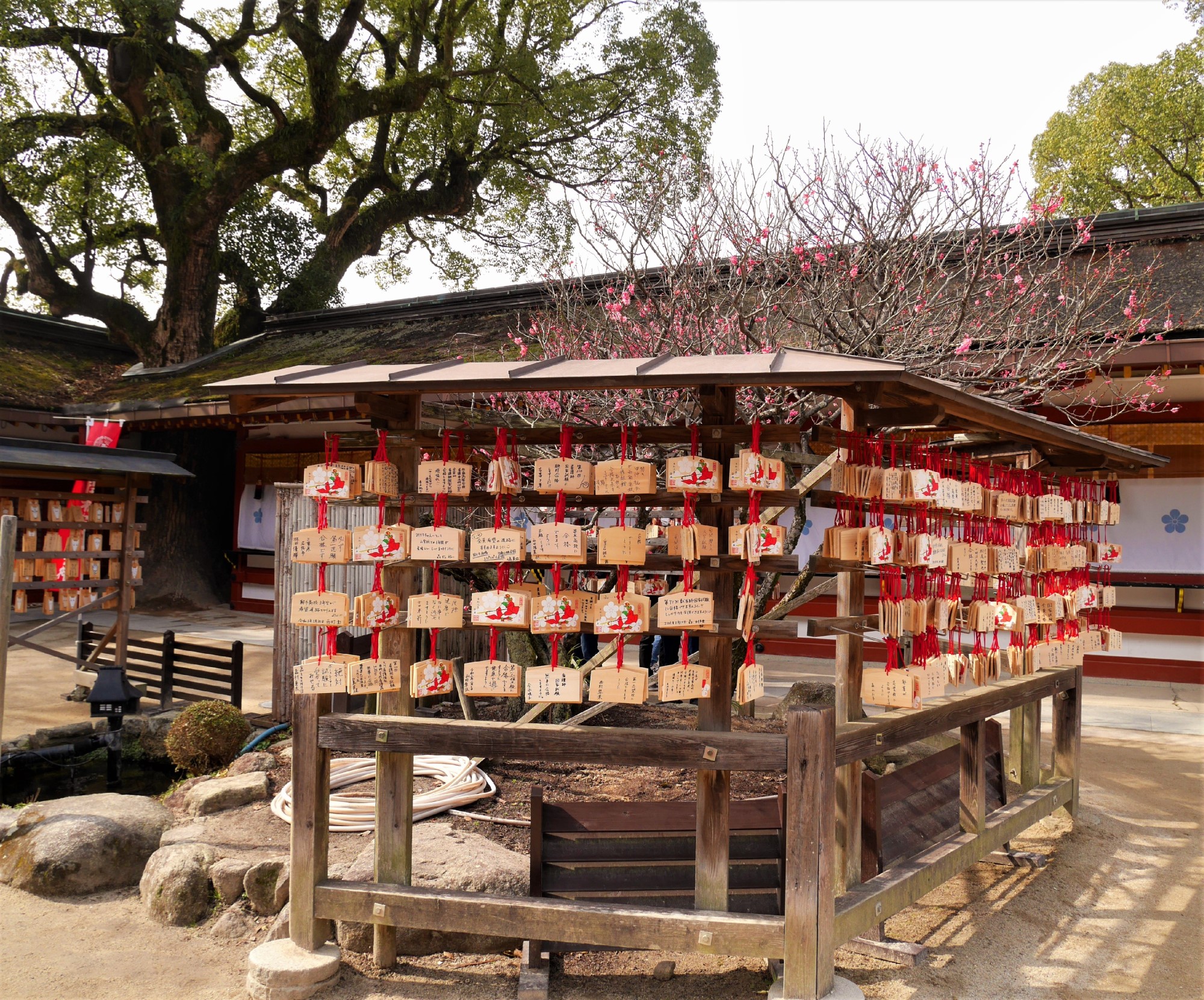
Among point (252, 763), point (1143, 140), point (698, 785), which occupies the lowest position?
point (252, 763)

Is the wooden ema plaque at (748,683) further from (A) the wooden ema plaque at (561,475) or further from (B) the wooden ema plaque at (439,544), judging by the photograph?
(B) the wooden ema plaque at (439,544)

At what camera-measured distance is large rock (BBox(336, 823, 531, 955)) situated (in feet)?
13.6

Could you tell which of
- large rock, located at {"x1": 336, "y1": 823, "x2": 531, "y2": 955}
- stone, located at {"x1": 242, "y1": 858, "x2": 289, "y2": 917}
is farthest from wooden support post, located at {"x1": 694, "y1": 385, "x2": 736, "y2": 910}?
stone, located at {"x1": 242, "y1": 858, "x2": 289, "y2": 917}

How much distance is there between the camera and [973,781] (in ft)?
16.1

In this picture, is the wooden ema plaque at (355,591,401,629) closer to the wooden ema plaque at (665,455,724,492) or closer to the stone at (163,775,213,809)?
the wooden ema plaque at (665,455,724,492)

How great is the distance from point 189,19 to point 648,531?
52.0 ft

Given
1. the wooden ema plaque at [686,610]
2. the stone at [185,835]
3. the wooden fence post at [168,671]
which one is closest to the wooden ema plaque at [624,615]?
the wooden ema plaque at [686,610]

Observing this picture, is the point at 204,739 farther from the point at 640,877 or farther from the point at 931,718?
the point at 931,718

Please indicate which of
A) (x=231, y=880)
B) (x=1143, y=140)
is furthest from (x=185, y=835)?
(x=1143, y=140)

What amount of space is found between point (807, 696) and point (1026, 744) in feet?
6.19

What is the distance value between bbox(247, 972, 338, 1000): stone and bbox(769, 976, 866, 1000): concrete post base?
1.84 meters

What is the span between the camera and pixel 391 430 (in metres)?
4.25

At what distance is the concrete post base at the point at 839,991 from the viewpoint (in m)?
3.42

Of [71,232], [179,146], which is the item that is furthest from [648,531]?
[71,232]
